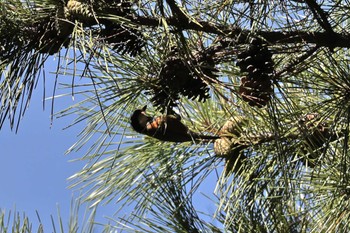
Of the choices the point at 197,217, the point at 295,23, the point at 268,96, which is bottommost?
the point at 197,217

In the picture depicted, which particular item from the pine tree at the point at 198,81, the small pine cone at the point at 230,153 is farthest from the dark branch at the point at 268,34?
the small pine cone at the point at 230,153

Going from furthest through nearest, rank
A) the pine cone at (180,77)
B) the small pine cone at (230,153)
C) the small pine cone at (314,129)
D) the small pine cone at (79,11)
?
the small pine cone at (230,153) < the small pine cone at (314,129) < the pine cone at (180,77) < the small pine cone at (79,11)

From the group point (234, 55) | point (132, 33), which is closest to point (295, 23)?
point (234, 55)

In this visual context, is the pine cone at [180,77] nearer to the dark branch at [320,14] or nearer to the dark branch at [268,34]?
the dark branch at [268,34]

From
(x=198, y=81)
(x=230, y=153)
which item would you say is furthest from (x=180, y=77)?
(x=230, y=153)

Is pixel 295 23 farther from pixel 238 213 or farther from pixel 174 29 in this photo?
pixel 238 213

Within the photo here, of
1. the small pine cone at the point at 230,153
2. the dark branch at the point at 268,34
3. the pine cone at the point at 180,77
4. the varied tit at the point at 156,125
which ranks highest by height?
the dark branch at the point at 268,34

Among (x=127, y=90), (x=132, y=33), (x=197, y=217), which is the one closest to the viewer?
(x=132, y=33)

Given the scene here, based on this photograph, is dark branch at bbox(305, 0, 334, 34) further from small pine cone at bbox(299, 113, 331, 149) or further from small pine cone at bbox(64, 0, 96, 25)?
small pine cone at bbox(64, 0, 96, 25)

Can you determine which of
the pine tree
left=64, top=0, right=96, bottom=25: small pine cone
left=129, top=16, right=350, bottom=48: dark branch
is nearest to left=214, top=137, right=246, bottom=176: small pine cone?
the pine tree

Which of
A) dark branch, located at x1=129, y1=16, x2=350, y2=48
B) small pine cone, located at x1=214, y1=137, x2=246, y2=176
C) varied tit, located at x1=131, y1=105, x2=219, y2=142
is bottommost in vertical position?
small pine cone, located at x1=214, y1=137, x2=246, y2=176

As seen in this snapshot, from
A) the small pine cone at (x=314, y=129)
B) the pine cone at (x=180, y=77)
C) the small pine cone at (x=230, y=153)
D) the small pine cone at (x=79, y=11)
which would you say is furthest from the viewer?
the small pine cone at (x=230, y=153)

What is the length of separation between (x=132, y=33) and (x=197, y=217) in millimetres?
700

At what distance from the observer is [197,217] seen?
57.7 inches
